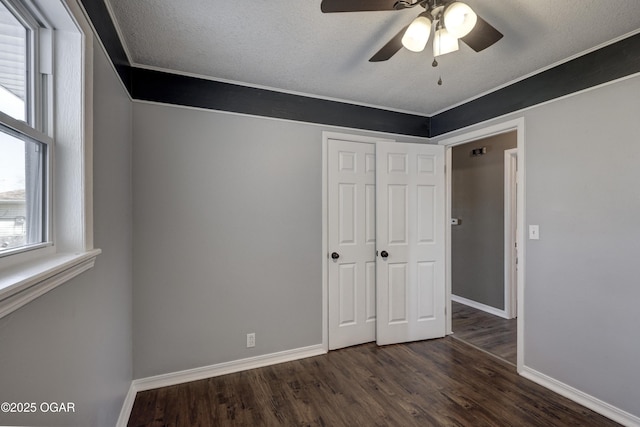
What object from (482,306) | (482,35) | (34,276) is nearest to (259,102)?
(482,35)

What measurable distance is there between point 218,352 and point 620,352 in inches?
113

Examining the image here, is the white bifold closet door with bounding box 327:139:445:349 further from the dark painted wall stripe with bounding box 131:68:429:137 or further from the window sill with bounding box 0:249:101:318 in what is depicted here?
the window sill with bounding box 0:249:101:318

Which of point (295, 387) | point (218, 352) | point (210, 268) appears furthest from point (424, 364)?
point (210, 268)

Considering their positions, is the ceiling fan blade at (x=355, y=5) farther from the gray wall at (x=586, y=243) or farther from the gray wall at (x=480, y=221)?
the gray wall at (x=480, y=221)

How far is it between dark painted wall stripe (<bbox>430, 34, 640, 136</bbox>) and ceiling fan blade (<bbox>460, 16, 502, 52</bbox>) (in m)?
1.08

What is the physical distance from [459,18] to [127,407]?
116 inches

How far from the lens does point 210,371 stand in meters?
2.35

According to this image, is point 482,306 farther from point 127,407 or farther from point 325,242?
point 127,407

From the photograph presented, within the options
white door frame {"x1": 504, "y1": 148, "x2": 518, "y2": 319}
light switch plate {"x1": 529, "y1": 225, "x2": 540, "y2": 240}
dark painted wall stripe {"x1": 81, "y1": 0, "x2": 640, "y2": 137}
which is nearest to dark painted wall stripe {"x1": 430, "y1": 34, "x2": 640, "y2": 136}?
dark painted wall stripe {"x1": 81, "y1": 0, "x2": 640, "y2": 137}

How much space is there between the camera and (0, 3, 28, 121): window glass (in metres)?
0.85

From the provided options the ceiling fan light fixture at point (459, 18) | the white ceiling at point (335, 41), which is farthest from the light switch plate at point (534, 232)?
the ceiling fan light fixture at point (459, 18)

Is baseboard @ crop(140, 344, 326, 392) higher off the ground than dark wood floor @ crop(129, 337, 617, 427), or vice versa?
baseboard @ crop(140, 344, 326, 392)

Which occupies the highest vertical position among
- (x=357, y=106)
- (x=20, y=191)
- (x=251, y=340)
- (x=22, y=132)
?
(x=357, y=106)

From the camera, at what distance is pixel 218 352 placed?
2381mm
